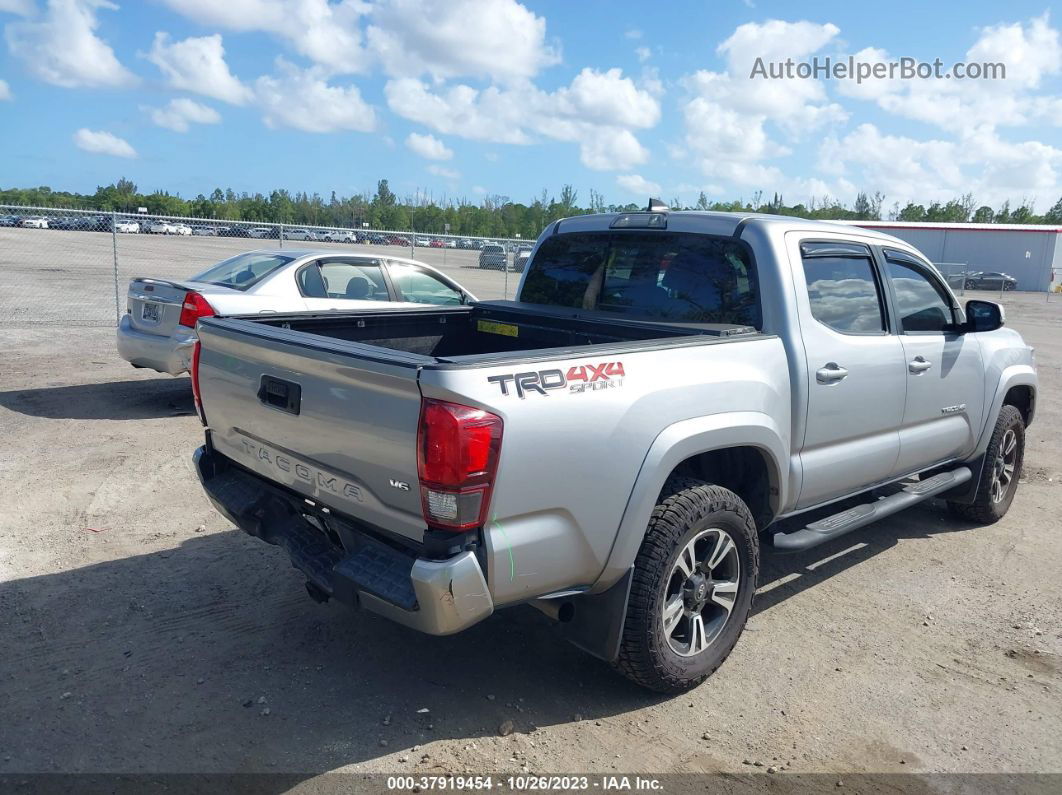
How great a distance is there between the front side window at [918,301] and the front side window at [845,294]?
25 centimetres

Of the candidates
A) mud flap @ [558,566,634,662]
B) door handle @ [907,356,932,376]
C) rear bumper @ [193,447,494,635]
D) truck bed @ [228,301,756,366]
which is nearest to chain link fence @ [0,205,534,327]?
truck bed @ [228,301,756,366]

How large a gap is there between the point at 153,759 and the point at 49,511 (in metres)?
3.00

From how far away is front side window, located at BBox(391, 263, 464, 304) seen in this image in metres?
8.87

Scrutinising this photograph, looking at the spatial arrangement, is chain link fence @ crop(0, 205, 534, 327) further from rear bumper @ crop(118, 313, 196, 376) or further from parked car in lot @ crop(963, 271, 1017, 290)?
parked car in lot @ crop(963, 271, 1017, 290)

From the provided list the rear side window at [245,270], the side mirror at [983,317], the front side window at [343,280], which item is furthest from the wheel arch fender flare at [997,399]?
the rear side window at [245,270]

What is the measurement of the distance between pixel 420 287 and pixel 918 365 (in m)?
5.50

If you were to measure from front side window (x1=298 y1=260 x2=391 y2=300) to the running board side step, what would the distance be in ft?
17.6

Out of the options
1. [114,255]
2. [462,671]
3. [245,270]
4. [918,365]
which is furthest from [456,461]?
[114,255]

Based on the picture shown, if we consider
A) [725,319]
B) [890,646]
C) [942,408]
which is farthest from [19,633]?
[942,408]

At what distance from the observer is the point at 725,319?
4219 millimetres

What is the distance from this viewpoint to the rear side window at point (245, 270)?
8.26 metres

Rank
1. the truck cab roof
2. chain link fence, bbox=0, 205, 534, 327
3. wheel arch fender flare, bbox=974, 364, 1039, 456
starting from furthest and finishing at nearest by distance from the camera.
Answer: chain link fence, bbox=0, 205, 534, 327, wheel arch fender flare, bbox=974, 364, 1039, 456, the truck cab roof

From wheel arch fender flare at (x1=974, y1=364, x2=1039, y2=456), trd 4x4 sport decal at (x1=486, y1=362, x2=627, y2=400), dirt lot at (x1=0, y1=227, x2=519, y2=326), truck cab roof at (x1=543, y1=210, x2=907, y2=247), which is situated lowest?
dirt lot at (x1=0, y1=227, x2=519, y2=326)

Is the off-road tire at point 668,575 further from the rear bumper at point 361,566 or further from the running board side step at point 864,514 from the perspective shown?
the rear bumper at point 361,566
